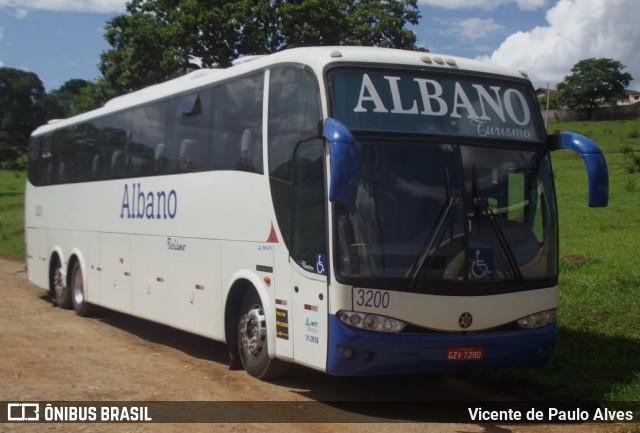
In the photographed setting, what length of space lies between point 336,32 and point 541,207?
17825 millimetres

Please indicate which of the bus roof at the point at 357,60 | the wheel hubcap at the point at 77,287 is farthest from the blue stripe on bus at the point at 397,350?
the wheel hubcap at the point at 77,287

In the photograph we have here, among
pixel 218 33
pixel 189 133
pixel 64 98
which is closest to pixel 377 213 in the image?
pixel 189 133

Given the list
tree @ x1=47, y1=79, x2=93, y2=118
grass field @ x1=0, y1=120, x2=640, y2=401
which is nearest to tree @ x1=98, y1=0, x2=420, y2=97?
grass field @ x1=0, y1=120, x2=640, y2=401

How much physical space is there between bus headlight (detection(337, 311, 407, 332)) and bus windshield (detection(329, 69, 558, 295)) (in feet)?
0.97

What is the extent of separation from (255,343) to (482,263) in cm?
275

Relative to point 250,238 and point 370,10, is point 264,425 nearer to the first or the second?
point 250,238

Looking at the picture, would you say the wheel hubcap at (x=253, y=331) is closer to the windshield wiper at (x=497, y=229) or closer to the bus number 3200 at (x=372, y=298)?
the bus number 3200 at (x=372, y=298)

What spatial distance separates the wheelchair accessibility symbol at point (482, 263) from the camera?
25.2 ft

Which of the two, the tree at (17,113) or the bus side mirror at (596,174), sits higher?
the tree at (17,113)

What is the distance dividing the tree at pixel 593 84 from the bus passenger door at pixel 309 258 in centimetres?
7388

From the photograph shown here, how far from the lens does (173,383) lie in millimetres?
8930

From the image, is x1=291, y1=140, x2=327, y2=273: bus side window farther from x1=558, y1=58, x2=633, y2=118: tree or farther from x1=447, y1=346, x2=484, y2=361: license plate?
x1=558, y1=58, x2=633, y2=118: tree

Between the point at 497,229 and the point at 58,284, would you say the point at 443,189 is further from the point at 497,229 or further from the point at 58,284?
the point at 58,284

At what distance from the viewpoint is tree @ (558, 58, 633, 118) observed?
77.8 meters
